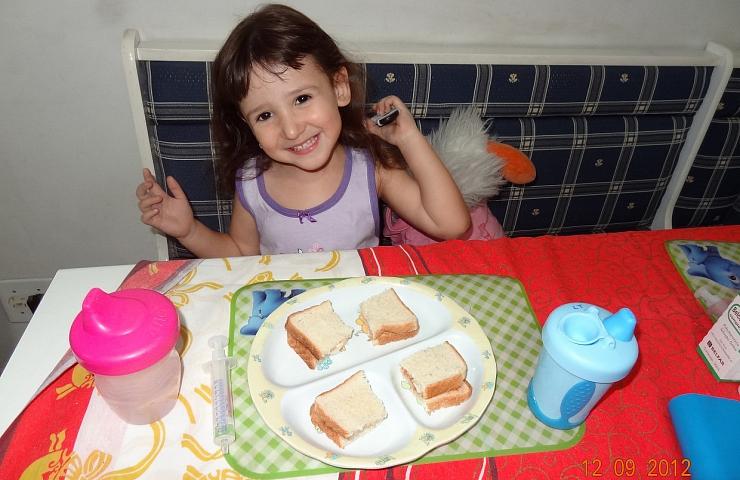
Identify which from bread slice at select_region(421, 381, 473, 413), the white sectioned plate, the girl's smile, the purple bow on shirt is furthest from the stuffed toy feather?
bread slice at select_region(421, 381, 473, 413)

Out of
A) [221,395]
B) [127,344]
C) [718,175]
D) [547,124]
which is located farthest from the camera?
[718,175]

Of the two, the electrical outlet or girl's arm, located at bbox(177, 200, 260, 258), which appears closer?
girl's arm, located at bbox(177, 200, 260, 258)

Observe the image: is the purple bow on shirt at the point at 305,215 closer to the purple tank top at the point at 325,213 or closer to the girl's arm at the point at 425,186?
the purple tank top at the point at 325,213

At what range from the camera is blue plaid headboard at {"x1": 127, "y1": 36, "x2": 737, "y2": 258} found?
4.39 ft

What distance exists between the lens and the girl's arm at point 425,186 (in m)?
1.17

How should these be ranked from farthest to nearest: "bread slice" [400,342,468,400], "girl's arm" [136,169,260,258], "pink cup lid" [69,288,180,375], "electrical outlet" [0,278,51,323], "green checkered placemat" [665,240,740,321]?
"electrical outlet" [0,278,51,323] < "girl's arm" [136,169,260,258] < "green checkered placemat" [665,240,740,321] < "bread slice" [400,342,468,400] < "pink cup lid" [69,288,180,375]

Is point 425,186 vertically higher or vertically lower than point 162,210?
higher

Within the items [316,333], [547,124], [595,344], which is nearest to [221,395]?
[316,333]

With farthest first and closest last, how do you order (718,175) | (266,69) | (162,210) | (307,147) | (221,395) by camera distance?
(718,175), (162,210), (307,147), (266,69), (221,395)

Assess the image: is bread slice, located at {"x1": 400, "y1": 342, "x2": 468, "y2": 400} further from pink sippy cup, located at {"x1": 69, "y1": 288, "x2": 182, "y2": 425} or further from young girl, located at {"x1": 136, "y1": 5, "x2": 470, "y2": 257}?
young girl, located at {"x1": 136, "y1": 5, "x2": 470, "y2": 257}

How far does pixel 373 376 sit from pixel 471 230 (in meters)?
0.68

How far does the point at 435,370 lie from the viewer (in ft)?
2.38

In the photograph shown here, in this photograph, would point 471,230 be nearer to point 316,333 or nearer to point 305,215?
point 305,215
